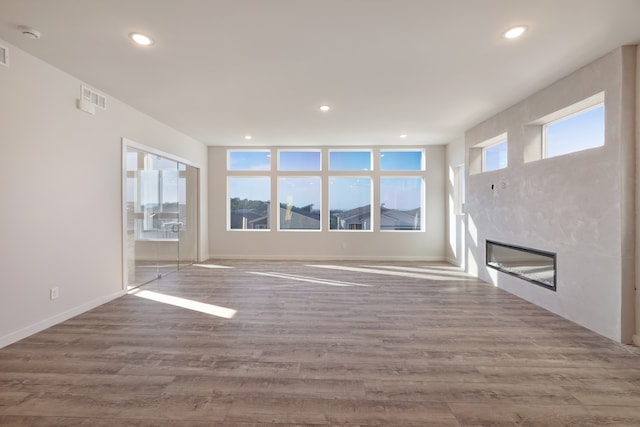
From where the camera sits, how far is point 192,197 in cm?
675

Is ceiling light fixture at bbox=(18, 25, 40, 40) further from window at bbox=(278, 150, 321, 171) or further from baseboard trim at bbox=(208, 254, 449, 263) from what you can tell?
baseboard trim at bbox=(208, 254, 449, 263)

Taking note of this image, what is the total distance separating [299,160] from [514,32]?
5348mm

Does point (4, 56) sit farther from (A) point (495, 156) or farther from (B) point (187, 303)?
(A) point (495, 156)

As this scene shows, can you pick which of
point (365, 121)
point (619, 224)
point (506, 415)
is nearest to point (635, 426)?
point (506, 415)

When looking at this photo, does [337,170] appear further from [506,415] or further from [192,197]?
[506,415]

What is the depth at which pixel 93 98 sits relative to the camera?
366cm

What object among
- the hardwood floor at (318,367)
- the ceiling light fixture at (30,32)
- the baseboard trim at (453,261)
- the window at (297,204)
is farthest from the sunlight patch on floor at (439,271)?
the ceiling light fixture at (30,32)

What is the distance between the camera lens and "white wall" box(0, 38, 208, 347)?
8.93 ft

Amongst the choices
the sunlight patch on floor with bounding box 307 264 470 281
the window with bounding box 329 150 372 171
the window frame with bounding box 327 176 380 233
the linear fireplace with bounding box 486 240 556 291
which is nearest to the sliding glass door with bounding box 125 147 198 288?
the sunlight patch on floor with bounding box 307 264 470 281

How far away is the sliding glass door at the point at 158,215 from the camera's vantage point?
14.9 feet

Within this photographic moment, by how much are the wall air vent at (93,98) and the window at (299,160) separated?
397cm

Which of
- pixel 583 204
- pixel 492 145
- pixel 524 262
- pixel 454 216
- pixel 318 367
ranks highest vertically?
pixel 492 145

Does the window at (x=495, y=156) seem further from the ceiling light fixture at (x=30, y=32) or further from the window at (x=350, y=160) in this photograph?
the ceiling light fixture at (x=30, y=32)

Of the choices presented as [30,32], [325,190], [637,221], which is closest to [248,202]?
[325,190]
